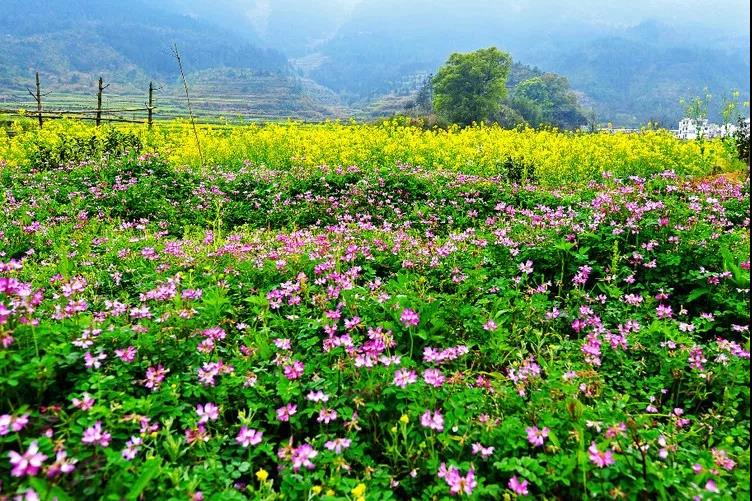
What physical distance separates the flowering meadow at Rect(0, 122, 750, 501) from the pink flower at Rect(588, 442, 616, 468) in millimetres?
13

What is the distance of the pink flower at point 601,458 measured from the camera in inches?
74.1

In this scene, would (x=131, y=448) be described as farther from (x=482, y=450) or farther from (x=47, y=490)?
(x=482, y=450)

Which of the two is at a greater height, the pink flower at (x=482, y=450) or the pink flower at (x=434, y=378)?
the pink flower at (x=434, y=378)

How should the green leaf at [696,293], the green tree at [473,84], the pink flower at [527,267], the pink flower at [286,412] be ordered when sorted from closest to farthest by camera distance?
the pink flower at [286,412] < the green leaf at [696,293] < the pink flower at [527,267] < the green tree at [473,84]

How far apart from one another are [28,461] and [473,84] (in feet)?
218

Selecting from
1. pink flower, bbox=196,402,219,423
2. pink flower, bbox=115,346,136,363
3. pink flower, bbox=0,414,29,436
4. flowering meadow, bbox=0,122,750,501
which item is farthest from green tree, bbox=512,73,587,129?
pink flower, bbox=0,414,29,436

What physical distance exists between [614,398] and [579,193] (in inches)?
192

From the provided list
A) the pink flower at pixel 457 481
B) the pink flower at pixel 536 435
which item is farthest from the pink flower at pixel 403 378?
the pink flower at pixel 536 435

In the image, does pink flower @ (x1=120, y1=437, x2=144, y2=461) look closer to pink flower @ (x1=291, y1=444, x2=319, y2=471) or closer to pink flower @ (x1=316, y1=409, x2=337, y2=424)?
pink flower @ (x1=291, y1=444, x2=319, y2=471)

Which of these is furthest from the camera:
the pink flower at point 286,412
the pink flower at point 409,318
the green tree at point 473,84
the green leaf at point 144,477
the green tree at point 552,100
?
the green tree at point 552,100

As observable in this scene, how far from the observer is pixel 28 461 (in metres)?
1.66

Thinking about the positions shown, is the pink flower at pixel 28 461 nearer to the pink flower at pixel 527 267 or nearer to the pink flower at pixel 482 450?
the pink flower at pixel 482 450

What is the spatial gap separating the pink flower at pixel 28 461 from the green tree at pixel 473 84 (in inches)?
2476

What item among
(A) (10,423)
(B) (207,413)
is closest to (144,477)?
(B) (207,413)
